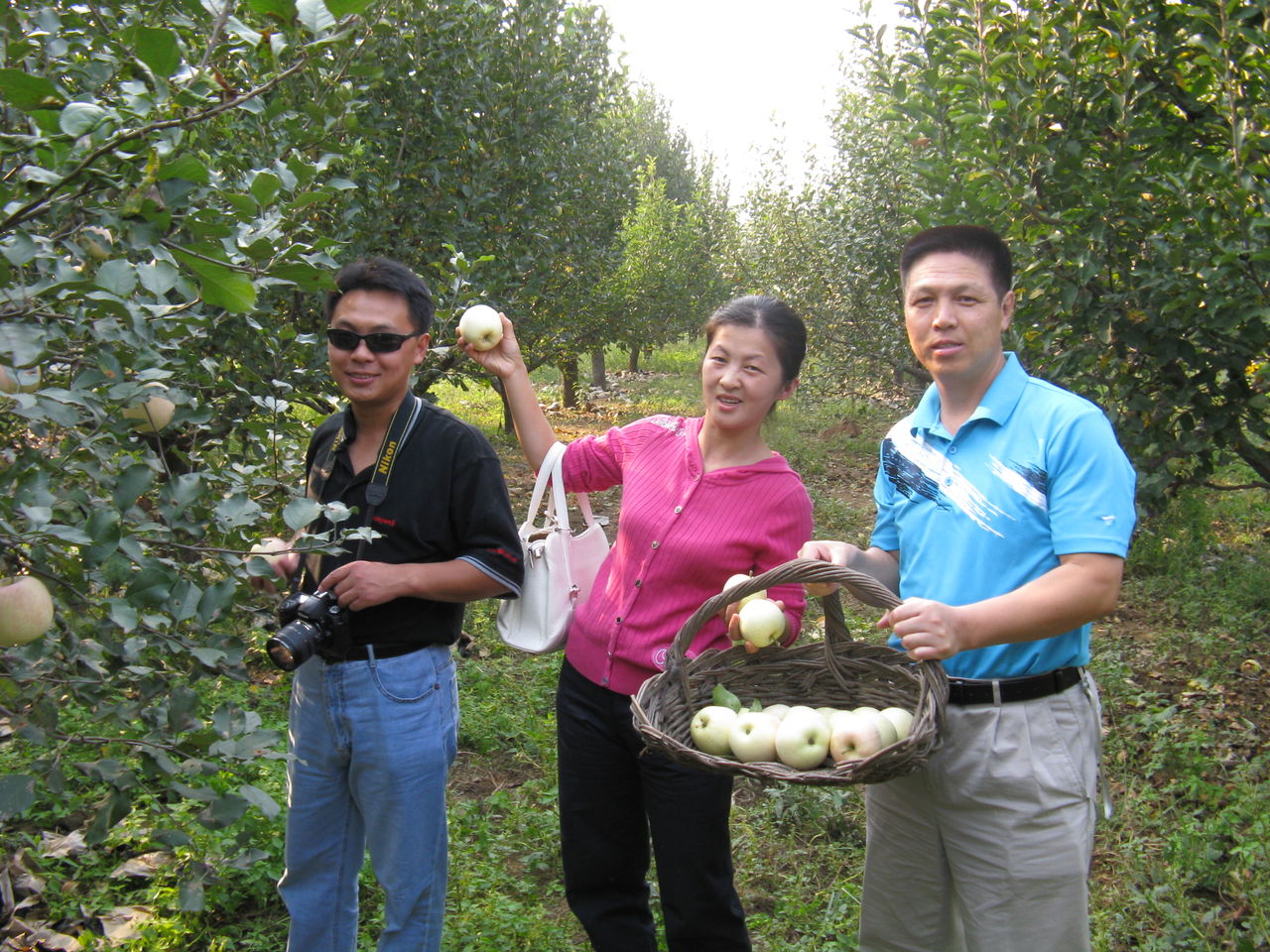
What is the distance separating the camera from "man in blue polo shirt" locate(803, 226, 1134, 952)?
72.9 inches

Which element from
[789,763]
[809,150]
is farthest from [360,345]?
[809,150]

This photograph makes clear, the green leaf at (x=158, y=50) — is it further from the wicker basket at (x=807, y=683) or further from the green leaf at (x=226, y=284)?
the wicker basket at (x=807, y=683)

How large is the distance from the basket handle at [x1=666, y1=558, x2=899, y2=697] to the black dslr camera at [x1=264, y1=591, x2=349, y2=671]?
72cm

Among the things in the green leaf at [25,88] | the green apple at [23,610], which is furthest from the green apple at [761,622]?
the green leaf at [25,88]

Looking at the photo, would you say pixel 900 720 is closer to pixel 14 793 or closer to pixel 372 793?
pixel 372 793

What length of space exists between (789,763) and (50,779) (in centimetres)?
132

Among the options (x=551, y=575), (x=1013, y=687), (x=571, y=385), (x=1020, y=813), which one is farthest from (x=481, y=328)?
(x=571, y=385)

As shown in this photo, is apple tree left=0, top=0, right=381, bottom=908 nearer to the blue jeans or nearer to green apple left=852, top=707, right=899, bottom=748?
the blue jeans

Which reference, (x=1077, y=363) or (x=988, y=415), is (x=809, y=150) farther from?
(x=988, y=415)

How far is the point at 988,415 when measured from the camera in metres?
2.06

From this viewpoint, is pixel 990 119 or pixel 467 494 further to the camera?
pixel 990 119

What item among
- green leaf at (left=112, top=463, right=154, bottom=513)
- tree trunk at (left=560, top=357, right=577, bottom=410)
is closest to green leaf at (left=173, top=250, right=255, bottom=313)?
green leaf at (left=112, top=463, right=154, bottom=513)

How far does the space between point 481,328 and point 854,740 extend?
4.28 feet

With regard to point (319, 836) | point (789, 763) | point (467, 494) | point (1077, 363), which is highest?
point (1077, 363)
